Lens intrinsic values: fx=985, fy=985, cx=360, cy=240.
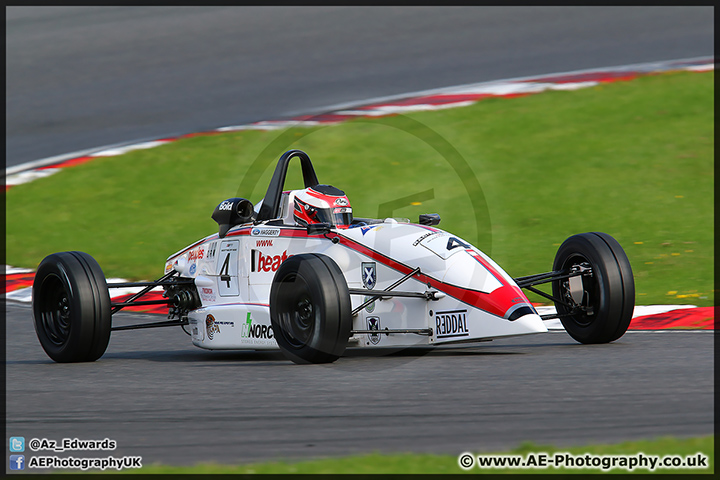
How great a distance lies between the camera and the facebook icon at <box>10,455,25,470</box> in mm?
4898

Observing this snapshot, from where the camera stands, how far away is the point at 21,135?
22.2 metres

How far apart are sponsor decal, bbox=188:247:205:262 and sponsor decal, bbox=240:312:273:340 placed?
4.44 ft

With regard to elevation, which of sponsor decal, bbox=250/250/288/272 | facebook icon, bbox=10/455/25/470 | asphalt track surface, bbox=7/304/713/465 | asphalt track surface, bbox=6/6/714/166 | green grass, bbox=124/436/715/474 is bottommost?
facebook icon, bbox=10/455/25/470

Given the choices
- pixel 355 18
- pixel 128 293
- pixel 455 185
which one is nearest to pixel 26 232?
pixel 128 293

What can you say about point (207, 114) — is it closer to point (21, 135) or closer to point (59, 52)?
point (21, 135)

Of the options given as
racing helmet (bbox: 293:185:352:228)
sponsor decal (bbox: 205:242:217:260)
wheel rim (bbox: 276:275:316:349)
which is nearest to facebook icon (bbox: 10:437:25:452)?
wheel rim (bbox: 276:275:316:349)

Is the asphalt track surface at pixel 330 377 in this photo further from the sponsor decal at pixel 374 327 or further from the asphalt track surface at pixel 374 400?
the sponsor decal at pixel 374 327

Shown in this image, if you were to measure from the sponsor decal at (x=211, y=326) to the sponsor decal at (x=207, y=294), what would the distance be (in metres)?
0.36

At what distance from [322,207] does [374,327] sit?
4.44 feet

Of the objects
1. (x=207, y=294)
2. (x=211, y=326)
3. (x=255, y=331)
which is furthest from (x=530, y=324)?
(x=207, y=294)

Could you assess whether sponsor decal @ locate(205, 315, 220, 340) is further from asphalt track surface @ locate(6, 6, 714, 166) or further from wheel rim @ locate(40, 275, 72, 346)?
asphalt track surface @ locate(6, 6, 714, 166)

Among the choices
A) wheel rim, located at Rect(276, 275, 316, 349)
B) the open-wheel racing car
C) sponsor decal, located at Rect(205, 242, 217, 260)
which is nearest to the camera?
the open-wheel racing car

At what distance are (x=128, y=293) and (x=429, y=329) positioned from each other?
639 centimetres

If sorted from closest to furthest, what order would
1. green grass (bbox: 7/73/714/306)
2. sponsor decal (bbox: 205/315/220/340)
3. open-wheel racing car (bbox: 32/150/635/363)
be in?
1. open-wheel racing car (bbox: 32/150/635/363)
2. sponsor decal (bbox: 205/315/220/340)
3. green grass (bbox: 7/73/714/306)
